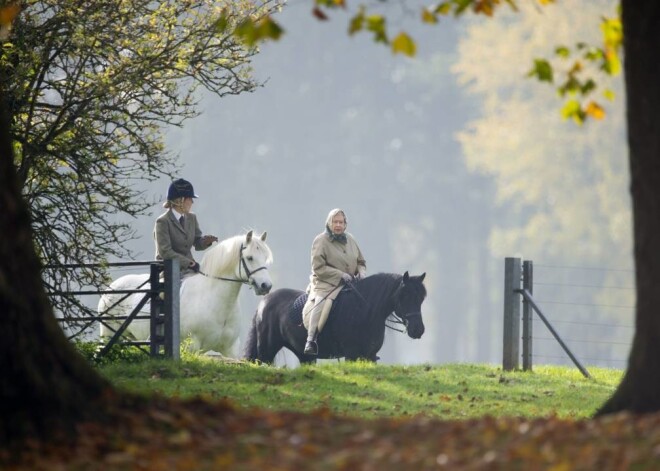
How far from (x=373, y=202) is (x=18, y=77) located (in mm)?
67703

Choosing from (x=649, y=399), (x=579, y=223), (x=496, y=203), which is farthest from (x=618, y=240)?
(x=649, y=399)

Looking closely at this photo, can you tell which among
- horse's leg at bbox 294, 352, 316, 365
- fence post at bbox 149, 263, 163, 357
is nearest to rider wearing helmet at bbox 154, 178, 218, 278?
fence post at bbox 149, 263, 163, 357

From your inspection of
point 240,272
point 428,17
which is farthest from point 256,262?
point 428,17

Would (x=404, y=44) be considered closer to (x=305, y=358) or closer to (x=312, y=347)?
(x=312, y=347)

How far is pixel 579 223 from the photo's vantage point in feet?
206

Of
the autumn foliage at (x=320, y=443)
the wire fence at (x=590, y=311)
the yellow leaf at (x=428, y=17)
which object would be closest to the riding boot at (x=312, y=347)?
the yellow leaf at (x=428, y=17)

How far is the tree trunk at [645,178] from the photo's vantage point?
29.7 ft

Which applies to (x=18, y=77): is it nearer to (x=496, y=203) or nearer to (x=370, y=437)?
(x=370, y=437)

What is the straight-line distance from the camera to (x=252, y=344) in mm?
22922

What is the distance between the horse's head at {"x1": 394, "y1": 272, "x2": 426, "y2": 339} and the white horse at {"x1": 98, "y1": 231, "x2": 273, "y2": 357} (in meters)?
1.68

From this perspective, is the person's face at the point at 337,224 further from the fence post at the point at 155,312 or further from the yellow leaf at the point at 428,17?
the yellow leaf at the point at 428,17

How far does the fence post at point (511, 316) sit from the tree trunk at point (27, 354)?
11613 mm

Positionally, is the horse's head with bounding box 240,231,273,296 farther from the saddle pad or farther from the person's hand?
the saddle pad

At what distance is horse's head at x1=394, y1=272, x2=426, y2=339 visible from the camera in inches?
787
